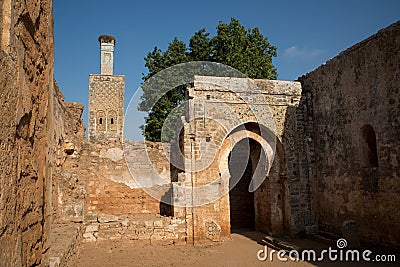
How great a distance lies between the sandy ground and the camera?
7.48 meters

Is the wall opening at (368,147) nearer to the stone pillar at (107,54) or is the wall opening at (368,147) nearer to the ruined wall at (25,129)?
the ruined wall at (25,129)

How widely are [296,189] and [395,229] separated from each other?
3333mm

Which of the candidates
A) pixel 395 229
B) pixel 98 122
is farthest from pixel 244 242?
pixel 98 122

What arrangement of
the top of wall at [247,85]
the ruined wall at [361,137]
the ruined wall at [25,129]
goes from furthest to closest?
the top of wall at [247,85] → the ruined wall at [361,137] → the ruined wall at [25,129]

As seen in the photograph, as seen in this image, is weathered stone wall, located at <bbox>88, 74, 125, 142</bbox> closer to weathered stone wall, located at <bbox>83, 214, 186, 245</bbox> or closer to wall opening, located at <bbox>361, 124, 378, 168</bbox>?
weathered stone wall, located at <bbox>83, 214, 186, 245</bbox>

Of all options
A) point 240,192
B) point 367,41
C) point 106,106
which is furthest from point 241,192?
point 106,106

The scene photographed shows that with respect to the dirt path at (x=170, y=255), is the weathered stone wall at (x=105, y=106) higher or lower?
higher

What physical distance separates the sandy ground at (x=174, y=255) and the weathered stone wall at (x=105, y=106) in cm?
1470

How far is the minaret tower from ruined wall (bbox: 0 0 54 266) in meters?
20.9

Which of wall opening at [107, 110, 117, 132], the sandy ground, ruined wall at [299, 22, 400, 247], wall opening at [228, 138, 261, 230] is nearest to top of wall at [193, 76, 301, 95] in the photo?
ruined wall at [299, 22, 400, 247]

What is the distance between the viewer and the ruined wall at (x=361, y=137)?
7.85 meters

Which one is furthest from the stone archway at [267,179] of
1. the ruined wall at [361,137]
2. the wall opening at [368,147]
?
the wall opening at [368,147]

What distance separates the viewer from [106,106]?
22875 millimetres

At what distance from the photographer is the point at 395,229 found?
25.2 ft
